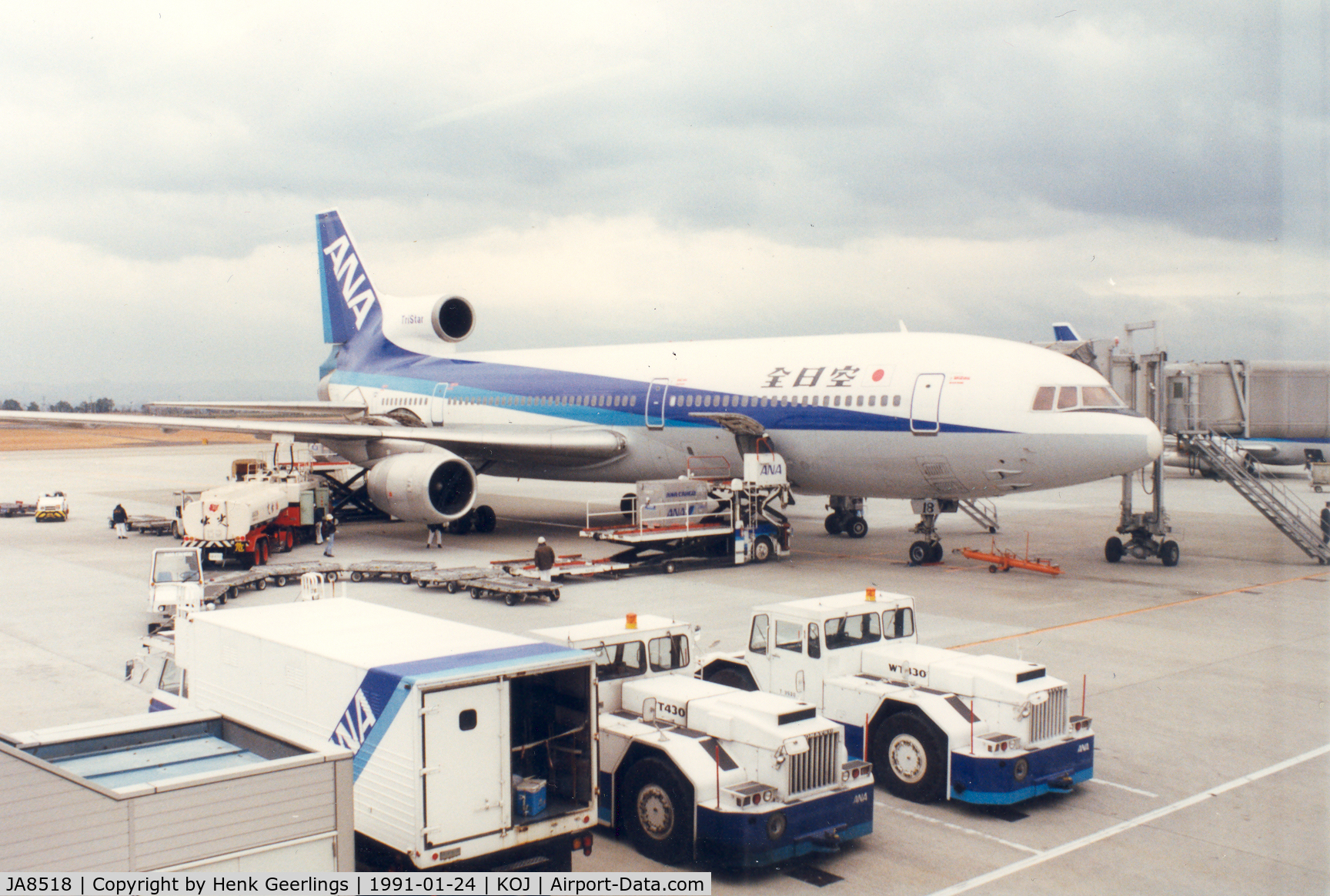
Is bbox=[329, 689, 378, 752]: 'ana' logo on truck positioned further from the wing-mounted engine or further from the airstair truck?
the wing-mounted engine

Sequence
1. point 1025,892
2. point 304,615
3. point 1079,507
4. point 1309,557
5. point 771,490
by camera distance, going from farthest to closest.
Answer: point 1079,507
point 1309,557
point 771,490
point 304,615
point 1025,892

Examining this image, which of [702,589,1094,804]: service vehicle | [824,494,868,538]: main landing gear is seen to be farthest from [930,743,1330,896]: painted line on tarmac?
[824,494,868,538]: main landing gear

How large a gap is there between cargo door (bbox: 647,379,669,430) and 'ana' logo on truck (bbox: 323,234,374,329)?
1345 centimetres

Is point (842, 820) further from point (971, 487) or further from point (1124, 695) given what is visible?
point (971, 487)

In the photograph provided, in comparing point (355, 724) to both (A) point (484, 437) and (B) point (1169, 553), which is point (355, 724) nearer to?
(A) point (484, 437)

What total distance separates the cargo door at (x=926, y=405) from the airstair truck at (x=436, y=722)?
14.3 meters

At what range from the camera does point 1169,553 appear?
23859 mm

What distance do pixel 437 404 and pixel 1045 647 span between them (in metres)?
21.4

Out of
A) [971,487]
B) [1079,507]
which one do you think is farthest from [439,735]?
[1079,507]

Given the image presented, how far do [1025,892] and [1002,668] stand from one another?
2.75 m

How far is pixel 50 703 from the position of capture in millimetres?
12359

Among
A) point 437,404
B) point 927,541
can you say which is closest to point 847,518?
point 927,541

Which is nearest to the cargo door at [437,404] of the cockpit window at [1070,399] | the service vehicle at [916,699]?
the cockpit window at [1070,399]

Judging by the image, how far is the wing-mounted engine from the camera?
109 ft
